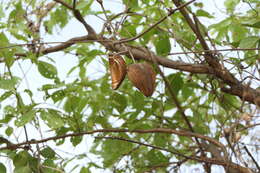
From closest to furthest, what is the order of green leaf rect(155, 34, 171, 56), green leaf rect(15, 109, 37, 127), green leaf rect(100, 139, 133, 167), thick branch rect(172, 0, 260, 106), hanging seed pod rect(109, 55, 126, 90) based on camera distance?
hanging seed pod rect(109, 55, 126, 90) → green leaf rect(15, 109, 37, 127) → thick branch rect(172, 0, 260, 106) → green leaf rect(155, 34, 171, 56) → green leaf rect(100, 139, 133, 167)

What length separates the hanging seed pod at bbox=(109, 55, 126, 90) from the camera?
102 cm

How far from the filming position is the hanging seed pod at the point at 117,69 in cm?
102

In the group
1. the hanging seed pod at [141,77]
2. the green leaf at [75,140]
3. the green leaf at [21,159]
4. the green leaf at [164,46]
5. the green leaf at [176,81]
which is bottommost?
the green leaf at [21,159]

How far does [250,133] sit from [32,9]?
4.05 feet

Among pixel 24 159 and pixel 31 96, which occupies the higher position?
pixel 31 96

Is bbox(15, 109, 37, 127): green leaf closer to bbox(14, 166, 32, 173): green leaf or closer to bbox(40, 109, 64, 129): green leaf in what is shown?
bbox(40, 109, 64, 129): green leaf

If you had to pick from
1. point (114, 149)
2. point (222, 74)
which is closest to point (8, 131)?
point (114, 149)

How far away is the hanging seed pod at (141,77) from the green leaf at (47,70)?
1.79ft

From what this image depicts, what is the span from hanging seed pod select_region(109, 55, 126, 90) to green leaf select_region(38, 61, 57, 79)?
518 millimetres

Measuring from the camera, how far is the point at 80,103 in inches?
57.5

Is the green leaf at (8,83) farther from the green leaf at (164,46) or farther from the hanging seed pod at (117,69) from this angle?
the green leaf at (164,46)

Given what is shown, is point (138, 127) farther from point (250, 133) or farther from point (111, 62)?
point (111, 62)

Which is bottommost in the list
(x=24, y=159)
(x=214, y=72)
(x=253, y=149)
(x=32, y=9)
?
(x=24, y=159)

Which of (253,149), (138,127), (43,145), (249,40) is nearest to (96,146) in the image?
(138,127)
